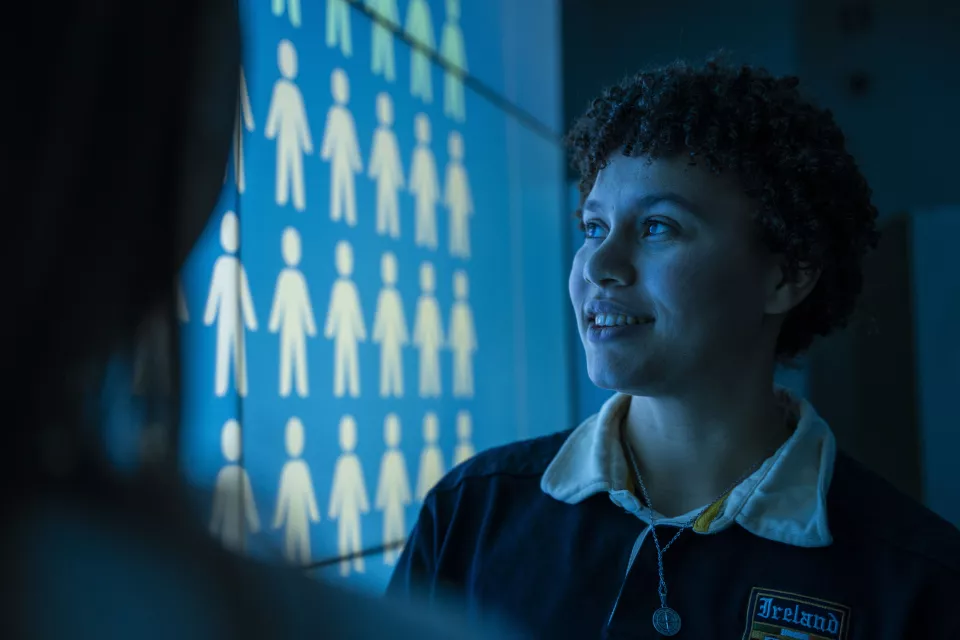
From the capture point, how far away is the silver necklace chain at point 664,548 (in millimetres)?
1457

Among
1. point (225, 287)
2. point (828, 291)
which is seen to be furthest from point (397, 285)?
point (828, 291)

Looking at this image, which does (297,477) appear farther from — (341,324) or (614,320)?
(614,320)

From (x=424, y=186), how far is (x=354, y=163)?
0.39 m

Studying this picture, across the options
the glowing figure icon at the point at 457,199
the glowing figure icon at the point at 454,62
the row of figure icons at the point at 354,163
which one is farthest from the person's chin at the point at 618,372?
the glowing figure icon at the point at 454,62

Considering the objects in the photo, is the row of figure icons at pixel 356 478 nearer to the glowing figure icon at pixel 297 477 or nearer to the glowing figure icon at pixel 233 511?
the glowing figure icon at pixel 297 477

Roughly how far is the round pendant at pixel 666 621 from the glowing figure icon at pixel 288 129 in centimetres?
129

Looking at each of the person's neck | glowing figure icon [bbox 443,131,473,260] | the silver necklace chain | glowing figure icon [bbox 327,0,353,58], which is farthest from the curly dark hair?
glowing figure icon [bbox 443,131,473,260]

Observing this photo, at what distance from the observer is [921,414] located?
2.91 meters

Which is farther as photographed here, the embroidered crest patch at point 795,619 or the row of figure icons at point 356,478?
the row of figure icons at point 356,478

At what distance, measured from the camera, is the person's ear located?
5.71ft

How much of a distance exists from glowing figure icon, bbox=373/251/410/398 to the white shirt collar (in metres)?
0.86

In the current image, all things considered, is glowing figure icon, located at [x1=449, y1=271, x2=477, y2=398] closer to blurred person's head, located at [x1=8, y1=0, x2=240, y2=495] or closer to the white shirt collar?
the white shirt collar

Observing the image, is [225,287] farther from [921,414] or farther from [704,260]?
[921,414]

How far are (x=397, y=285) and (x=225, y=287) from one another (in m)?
0.70
